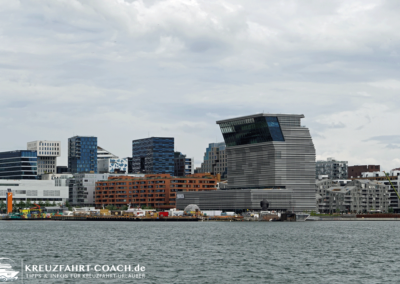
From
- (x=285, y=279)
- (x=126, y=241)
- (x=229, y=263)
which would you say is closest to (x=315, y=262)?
(x=229, y=263)

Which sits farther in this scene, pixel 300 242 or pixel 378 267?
pixel 300 242

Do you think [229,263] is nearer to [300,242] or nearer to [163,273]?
[163,273]

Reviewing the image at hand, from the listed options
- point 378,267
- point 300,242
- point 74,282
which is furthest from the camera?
point 300,242

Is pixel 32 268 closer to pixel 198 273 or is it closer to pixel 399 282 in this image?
pixel 198 273

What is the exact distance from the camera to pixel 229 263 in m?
101

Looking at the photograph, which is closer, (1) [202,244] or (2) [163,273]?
(2) [163,273]

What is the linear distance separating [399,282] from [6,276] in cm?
4765

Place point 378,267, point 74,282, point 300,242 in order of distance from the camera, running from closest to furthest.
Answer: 1. point 74,282
2. point 378,267
3. point 300,242

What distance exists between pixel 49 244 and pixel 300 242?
174 feet

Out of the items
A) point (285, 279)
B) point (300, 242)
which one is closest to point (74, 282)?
point (285, 279)

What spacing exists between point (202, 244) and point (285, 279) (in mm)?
55060

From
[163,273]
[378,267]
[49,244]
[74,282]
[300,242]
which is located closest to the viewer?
[74,282]

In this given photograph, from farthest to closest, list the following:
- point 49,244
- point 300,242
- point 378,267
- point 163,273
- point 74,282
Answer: point 300,242 → point 49,244 → point 378,267 → point 163,273 → point 74,282

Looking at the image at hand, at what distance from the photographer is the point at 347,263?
102125 millimetres
